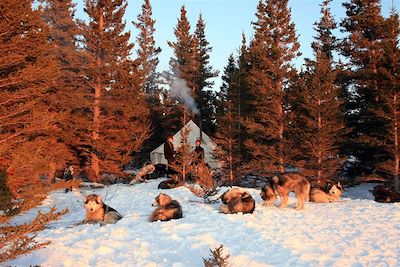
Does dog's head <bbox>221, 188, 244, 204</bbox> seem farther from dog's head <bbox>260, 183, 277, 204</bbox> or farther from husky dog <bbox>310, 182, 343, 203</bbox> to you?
husky dog <bbox>310, 182, 343, 203</bbox>

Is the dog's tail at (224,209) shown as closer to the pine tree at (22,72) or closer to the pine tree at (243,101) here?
the pine tree at (22,72)

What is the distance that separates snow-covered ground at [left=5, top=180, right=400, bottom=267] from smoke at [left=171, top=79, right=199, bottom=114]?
103 ft

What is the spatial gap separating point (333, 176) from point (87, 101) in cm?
1506

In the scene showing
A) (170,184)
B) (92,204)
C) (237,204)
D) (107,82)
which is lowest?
(170,184)

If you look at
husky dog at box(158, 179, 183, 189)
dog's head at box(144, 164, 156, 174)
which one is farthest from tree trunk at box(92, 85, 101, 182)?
husky dog at box(158, 179, 183, 189)

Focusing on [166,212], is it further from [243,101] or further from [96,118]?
Result: [243,101]

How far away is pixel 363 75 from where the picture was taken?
23.3m

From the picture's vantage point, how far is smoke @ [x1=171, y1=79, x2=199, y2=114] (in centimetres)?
4202

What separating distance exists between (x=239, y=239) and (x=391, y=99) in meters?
16.1

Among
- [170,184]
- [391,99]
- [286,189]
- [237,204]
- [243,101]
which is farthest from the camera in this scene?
[243,101]

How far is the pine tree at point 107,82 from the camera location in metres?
21.9

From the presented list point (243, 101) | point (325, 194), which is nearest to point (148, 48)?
point (243, 101)

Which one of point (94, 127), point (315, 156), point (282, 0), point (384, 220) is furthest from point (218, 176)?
point (384, 220)

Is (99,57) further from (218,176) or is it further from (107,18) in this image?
(218,176)
